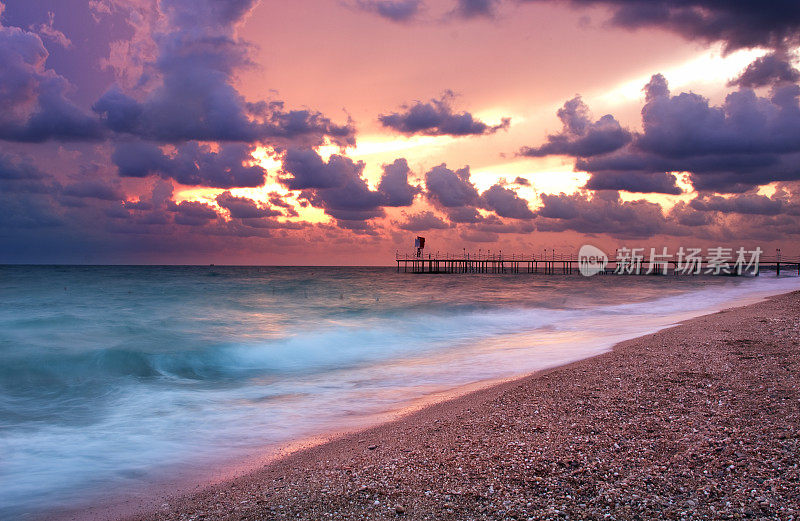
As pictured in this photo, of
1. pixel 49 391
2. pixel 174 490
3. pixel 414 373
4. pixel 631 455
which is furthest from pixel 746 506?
pixel 49 391

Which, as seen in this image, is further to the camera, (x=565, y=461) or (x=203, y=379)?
(x=203, y=379)

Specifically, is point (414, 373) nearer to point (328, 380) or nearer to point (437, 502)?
point (328, 380)

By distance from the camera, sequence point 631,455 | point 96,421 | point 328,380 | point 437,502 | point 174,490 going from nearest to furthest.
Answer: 1. point 437,502
2. point 631,455
3. point 174,490
4. point 96,421
5. point 328,380

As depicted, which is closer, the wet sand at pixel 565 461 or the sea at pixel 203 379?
the wet sand at pixel 565 461

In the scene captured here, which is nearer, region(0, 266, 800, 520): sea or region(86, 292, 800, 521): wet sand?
region(86, 292, 800, 521): wet sand

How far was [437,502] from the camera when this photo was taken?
11.1ft

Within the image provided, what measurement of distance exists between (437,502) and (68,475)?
418 cm

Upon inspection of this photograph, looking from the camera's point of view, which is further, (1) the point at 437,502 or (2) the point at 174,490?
(2) the point at 174,490

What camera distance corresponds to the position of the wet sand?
3238mm

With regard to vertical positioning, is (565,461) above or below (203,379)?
above

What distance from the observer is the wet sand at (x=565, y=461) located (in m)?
3.24

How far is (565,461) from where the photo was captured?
3.87 meters

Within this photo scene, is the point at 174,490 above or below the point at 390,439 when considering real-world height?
below

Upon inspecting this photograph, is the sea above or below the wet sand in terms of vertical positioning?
below
